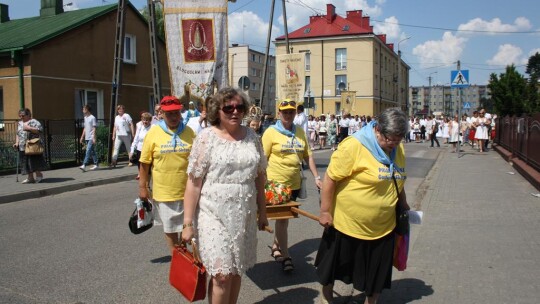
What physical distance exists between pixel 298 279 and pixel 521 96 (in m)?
34.9

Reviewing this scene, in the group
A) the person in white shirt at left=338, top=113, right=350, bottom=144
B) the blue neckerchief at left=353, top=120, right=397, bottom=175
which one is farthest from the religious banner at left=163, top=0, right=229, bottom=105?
the person in white shirt at left=338, top=113, right=350, bottom=144

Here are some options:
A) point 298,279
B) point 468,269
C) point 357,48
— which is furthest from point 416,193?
point 357,48

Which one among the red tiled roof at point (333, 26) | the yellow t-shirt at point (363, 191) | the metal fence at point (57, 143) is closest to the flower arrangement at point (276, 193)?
the yellow t-shirt at point (363, 191)

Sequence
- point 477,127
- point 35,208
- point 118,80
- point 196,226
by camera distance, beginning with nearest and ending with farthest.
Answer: point 196,226, point 35,208, point 118,80, point 477,127

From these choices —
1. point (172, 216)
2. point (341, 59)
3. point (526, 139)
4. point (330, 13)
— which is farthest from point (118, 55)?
point (330, 13)

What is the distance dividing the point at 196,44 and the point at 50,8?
1809 centimetres

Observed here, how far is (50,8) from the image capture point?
84.1 feet

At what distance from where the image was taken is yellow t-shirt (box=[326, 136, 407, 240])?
393 cm

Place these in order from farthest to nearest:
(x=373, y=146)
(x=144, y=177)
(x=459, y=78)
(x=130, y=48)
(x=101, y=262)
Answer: (x=130, y=48)
(x=459, y=78)
(x=101, y=262)
(x=144, y=177)
(x=373, y=146)

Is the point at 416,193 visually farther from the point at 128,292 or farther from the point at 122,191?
the point at 128,292

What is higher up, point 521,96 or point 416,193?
point 521,96

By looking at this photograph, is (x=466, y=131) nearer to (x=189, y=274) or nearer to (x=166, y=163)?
(x=166, y=163)

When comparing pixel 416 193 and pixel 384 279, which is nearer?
pixel 384 279

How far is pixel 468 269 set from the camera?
5520mm
